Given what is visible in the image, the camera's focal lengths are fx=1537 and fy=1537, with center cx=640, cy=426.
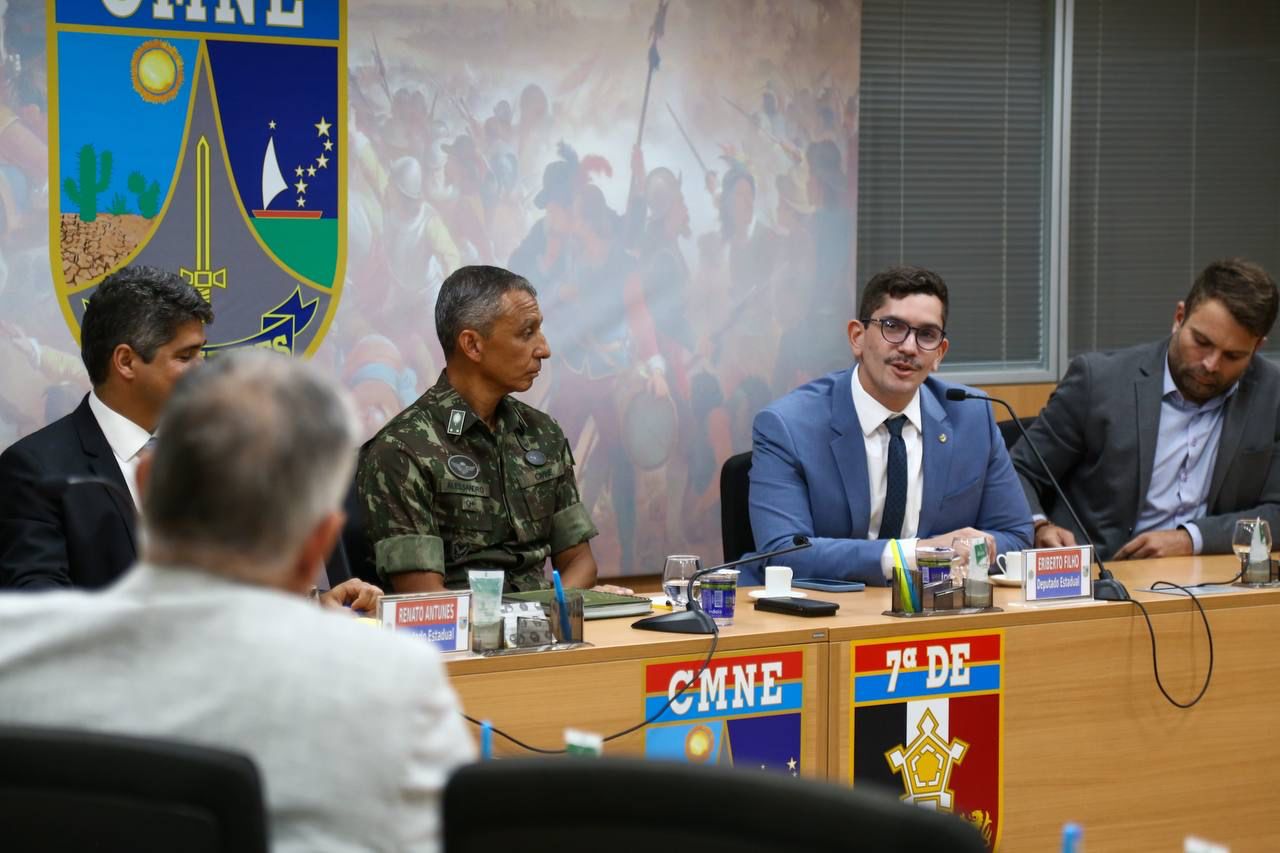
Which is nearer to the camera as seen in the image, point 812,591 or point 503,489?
point 812,591

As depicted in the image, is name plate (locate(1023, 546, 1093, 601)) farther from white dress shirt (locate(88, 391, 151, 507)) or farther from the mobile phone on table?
white dress shirt (locate(88, 391, 151, 507))

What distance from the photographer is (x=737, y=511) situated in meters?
3.67

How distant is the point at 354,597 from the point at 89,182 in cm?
151

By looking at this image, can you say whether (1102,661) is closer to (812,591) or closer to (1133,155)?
(812,591)

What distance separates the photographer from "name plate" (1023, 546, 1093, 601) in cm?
303

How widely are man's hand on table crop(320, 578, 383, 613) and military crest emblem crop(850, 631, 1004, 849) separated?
→ 0.88m

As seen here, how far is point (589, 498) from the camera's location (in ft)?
14.2

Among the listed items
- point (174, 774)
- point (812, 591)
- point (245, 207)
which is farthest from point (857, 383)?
point (174, 774)

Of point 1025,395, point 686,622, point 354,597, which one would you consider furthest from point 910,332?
point 1025,395

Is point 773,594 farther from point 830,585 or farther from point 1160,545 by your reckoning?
point 1160,545

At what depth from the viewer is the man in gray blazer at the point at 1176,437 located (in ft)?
12.6

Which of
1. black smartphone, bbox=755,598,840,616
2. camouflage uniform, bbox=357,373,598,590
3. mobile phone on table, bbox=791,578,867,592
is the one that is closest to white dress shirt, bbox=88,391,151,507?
camouflage uniform, bbox=357,373,598,590

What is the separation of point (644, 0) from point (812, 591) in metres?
1.94

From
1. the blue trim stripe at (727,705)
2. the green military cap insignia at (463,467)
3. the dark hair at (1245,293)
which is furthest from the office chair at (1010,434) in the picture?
the blue trim stripe at (727,705)
